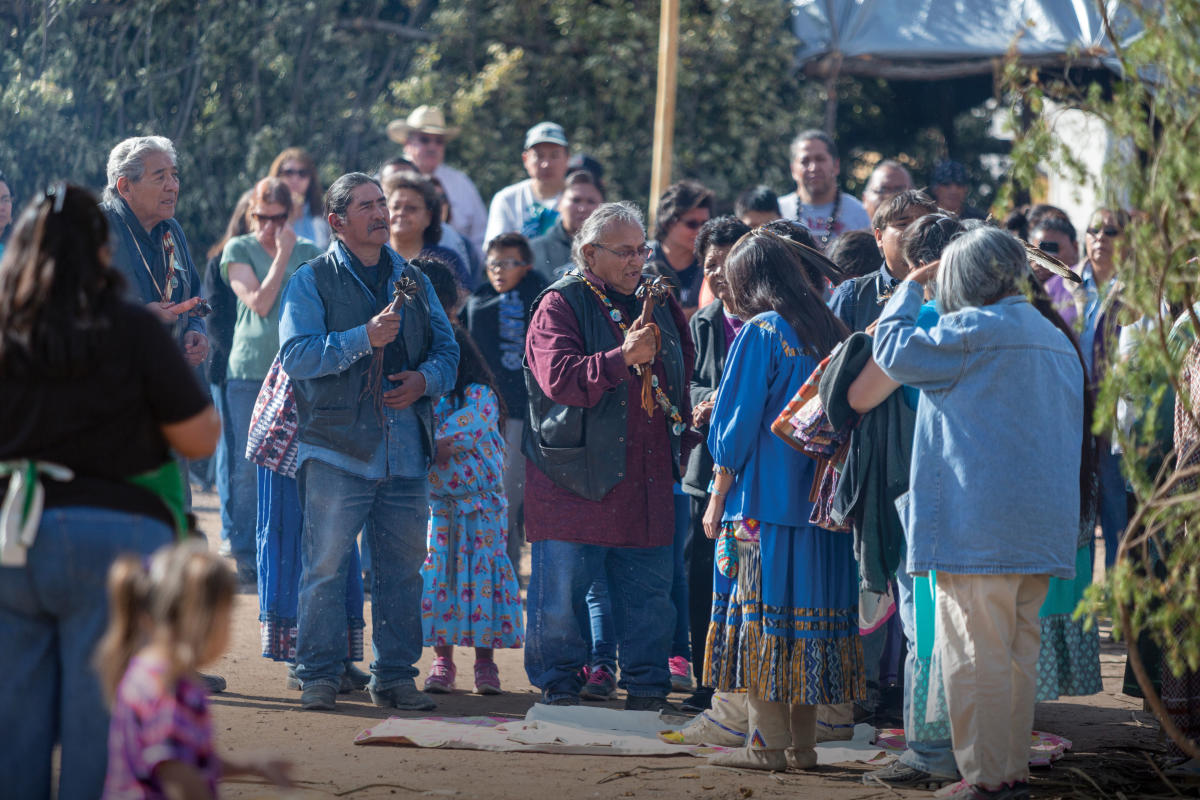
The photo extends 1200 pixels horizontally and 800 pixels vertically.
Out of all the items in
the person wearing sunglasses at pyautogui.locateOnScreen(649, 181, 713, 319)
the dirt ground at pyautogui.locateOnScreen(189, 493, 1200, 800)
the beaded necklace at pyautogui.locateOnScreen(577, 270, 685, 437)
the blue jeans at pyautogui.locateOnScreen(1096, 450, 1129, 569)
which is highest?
the person wearing sunglasses at pyautogui.locateOnScreen(649, 181, 713, 319)

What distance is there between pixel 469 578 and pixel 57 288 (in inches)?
144

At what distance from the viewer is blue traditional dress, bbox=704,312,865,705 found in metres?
5.23

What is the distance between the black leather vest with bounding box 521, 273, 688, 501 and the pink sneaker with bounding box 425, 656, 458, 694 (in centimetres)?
112

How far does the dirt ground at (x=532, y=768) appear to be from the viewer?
16.3ft

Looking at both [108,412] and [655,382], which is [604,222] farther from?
[108,412]

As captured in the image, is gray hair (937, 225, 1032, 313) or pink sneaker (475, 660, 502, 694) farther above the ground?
gray hair (937, 225, 1032, 313)

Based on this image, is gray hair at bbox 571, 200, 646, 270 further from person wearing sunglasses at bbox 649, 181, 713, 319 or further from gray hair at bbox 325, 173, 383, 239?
person wearing sunglasses at bbox 649, 181, 713, 319

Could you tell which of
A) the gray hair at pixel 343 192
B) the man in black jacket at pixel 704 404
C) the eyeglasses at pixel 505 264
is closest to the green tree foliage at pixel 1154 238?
the man in black jacket at pixel 704 404

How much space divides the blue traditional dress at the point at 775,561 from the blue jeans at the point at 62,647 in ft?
8.28

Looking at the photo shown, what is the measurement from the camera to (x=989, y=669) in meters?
4.69

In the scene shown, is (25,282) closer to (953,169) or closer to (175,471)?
(175,471)

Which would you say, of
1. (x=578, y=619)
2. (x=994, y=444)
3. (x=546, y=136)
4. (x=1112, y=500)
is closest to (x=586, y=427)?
(x=578, y=619)

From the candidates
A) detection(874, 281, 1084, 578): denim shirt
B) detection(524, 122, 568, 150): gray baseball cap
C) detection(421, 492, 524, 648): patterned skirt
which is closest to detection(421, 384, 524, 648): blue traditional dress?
detection(421, 492, 524, 648): patterned skirt

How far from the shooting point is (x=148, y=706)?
2.91 m
